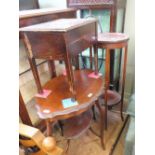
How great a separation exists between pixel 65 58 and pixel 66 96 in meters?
0.31

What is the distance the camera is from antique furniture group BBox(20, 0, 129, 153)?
3.01 feet

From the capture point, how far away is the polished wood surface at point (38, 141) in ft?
2.76

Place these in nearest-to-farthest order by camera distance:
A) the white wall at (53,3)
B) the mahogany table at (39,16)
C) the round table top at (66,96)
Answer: the round table top at (66,96), the mahogany table at (39,16), the white wall at (53,3)

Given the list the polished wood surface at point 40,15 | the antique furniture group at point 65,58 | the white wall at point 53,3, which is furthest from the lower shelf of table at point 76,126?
the white wall at point 53,3

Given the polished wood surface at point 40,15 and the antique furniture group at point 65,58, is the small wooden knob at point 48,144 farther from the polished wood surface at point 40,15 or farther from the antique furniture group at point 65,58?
the polished wood surface at point 40,15

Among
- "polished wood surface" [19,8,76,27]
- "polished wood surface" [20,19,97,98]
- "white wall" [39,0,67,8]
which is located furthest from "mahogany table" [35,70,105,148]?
"white wall" [39,0,67,8]

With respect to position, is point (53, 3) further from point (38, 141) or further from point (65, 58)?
point (38, 141)

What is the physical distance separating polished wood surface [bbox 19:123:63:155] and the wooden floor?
64cm

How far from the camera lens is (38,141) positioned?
888 millimetres

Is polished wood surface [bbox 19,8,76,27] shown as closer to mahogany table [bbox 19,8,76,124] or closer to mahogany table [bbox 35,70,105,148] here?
mahogany table [bbox 19,8,76,124]

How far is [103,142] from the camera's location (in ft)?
4.98

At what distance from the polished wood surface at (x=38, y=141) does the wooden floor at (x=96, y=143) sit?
64 centimetres

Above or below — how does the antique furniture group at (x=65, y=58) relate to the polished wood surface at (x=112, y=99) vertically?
above
